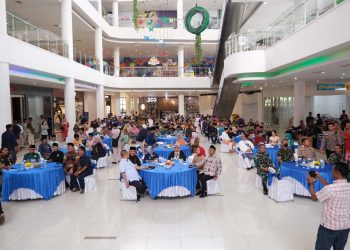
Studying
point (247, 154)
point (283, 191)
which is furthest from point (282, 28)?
point (283, 191)

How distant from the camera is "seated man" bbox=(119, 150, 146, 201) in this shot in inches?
314

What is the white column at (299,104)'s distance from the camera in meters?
17.6

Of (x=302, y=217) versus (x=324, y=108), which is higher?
(x=324, y=108)

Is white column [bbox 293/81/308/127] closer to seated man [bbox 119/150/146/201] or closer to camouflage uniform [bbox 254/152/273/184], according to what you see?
camouflage uniform [bbox 254/152/273/184]

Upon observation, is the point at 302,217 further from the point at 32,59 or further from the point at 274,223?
the point at 32,59

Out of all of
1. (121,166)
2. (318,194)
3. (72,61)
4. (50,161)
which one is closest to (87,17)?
(72,61)

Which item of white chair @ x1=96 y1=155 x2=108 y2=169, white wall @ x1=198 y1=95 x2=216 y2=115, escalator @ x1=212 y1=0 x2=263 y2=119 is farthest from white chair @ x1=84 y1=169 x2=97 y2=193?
white wall @ x1=198 y1=95 x2=216 y2=115

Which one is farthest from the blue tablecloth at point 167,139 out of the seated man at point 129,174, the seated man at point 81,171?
the seated man at point 129,174

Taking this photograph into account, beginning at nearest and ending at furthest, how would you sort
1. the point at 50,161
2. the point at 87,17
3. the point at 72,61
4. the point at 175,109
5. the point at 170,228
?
the point at 170,228 < the point at 50,161 < the point at 72,61 < the point at 87,17 < the point at 175,109

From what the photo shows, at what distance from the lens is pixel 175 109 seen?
42.4 meters

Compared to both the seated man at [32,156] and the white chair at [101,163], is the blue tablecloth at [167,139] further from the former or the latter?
the seated man at [32,156]

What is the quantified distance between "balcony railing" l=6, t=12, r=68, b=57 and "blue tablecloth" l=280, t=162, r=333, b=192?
404 inches

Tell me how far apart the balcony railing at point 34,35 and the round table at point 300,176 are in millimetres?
10305

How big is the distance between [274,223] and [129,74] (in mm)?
24215
